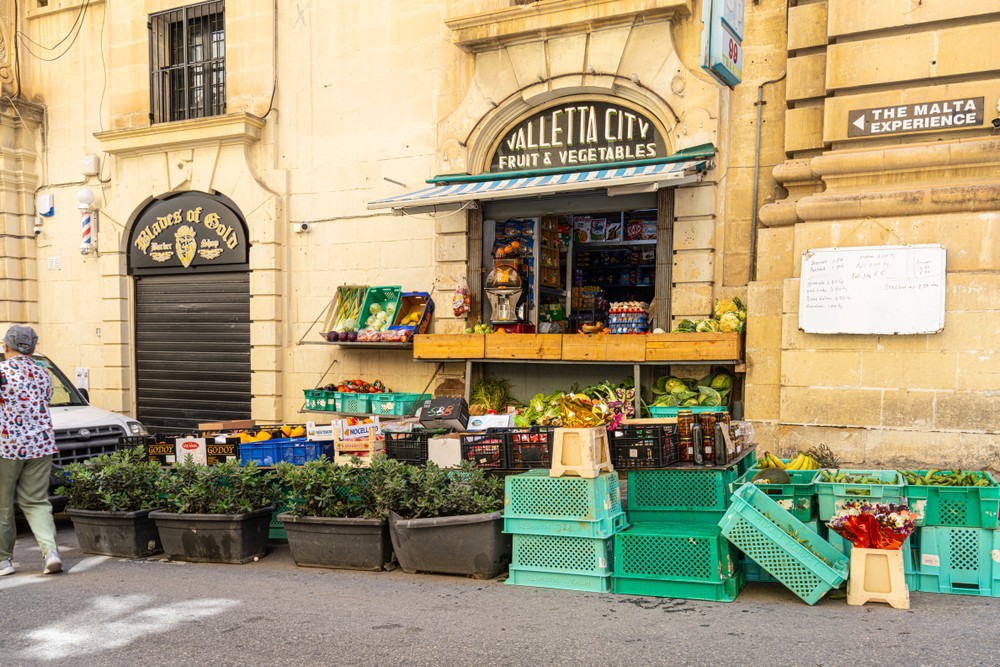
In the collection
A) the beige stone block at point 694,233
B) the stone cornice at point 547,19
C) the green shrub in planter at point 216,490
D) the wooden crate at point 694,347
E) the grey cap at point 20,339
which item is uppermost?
the stone cornice at point 547,19

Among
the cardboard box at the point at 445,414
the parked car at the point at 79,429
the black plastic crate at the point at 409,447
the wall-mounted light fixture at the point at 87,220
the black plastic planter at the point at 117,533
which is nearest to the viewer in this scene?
the black plastic planter at the point at 117,533

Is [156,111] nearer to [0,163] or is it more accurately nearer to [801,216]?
[0,163]

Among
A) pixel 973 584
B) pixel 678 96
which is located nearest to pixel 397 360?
pixel 678 96

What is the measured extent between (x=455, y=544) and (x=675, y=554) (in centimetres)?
169

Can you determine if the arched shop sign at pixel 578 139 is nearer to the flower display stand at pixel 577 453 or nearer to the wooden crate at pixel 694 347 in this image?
the wooden crate at pixel 694 347

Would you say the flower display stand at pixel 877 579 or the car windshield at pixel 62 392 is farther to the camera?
the car windshield at pixel 62 392

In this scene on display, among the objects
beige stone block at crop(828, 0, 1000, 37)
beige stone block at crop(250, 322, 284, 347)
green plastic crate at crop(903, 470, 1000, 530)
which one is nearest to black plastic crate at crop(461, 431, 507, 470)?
green plastic crate at crop(903, 470, 1000, 530)

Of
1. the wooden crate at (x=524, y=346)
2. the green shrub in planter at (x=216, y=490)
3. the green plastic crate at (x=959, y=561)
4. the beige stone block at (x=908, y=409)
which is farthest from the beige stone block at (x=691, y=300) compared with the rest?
the green shrub in planter at (x=216, y=490)

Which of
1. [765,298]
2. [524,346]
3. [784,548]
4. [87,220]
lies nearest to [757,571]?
[784,548]

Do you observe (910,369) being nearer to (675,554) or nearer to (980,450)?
(980,450)

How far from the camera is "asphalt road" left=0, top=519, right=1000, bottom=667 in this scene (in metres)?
4.67

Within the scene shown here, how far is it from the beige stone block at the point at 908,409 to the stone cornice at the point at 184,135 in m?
9.66

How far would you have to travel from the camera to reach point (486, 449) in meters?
7.16

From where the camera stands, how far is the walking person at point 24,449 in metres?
6.68
